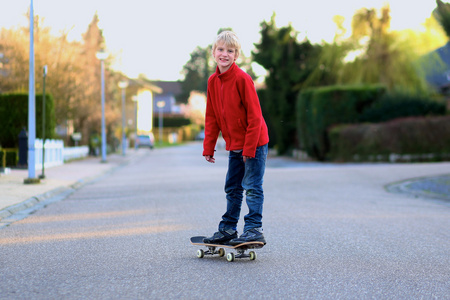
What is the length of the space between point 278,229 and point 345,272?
253cm

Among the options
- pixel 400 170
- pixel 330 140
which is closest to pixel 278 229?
pixel 400 170

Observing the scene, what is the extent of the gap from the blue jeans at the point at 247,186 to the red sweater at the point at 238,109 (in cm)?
13

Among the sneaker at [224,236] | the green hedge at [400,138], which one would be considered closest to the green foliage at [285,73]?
the green hedge at [400,138]

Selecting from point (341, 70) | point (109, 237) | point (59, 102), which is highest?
point (341, 70)

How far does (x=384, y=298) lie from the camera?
4219 mm

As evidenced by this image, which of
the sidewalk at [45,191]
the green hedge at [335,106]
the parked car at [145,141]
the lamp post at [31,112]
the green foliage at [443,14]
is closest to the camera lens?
the sidewalk at [45,191]

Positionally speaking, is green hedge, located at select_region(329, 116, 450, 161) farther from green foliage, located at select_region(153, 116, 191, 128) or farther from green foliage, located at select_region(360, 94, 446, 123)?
green foliage, located at select_region(153, 116, 191, 128)

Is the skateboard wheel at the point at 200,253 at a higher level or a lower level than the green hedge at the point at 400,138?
lower

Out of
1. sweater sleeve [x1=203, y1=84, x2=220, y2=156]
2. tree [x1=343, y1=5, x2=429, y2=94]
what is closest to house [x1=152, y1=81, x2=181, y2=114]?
tree [x1=343, y1=5, x2=429, y2=94]

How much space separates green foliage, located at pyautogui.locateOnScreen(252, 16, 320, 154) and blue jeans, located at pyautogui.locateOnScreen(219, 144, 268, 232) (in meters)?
29.7

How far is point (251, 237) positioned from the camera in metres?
5.44

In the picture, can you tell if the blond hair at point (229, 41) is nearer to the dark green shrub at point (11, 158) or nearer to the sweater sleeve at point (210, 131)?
the sweater sleeve at point (210, 131)

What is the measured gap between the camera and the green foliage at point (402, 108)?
2734 cm

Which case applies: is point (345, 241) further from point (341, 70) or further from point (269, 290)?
point (341, 70)
